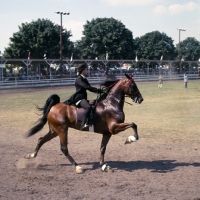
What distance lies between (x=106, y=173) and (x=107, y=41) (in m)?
66.2

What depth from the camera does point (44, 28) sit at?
2613 inches

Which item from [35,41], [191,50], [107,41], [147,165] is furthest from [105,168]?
[191,50]

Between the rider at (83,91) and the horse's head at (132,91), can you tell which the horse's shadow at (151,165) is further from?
the horse's head at (132,91)

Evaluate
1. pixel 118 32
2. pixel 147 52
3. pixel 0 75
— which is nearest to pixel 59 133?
pixel 0 75

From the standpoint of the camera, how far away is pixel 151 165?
8.47m

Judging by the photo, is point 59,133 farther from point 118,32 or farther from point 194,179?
point 118,32

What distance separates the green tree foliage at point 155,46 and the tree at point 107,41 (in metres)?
→ 8.86

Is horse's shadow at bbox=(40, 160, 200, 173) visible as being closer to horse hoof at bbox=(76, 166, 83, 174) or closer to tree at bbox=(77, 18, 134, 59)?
horse hoof at bbox=(76, 166, 83, 174)

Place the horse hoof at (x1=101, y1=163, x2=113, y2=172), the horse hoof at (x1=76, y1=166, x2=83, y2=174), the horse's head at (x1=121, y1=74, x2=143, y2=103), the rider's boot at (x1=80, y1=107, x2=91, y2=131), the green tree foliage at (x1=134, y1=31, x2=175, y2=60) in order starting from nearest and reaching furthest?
the horse hoof at (x1=76, y1=166, x2=83, y2=174)
the horse hoof at (x1=101, y1=163, x2=113, y2=172)
the rider's boot at (x1=80, y1=107, x2=91, y2=131)
the horse's head at (x1=121, y1=74, x2=143, y2=103)
the green tree foliage at (x1=134, y1=31, x2=175, y2=60)

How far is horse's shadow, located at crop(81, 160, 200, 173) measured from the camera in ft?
26.5

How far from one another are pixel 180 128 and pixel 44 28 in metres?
56.3

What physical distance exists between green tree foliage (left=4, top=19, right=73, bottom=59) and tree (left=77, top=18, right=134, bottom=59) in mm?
8189

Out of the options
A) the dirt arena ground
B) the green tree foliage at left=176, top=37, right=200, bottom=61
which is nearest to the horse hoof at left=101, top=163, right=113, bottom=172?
the dirt arena ground

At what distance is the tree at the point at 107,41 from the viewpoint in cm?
7300
